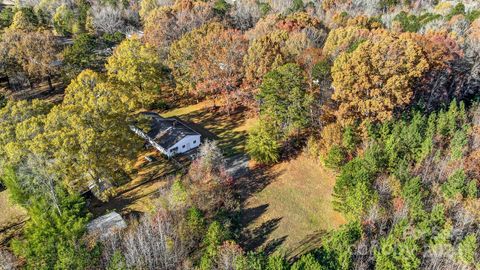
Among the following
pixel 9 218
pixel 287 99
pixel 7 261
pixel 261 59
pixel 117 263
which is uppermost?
pixel 261 59

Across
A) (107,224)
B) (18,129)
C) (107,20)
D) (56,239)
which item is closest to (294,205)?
(107,224)

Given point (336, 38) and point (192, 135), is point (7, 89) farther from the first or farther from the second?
point (336, 38)

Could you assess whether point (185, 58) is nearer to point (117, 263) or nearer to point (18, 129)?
point (18, 129)

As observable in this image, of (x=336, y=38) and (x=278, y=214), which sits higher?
(x=336, y=38)

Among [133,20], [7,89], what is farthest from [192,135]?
[133,20]

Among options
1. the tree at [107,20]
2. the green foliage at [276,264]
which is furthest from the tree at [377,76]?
the tree at [107,20]

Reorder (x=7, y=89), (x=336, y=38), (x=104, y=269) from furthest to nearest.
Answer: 1. (x=7, y=89)
2. (x=336, y=38)
3. (x=104, y=269)
